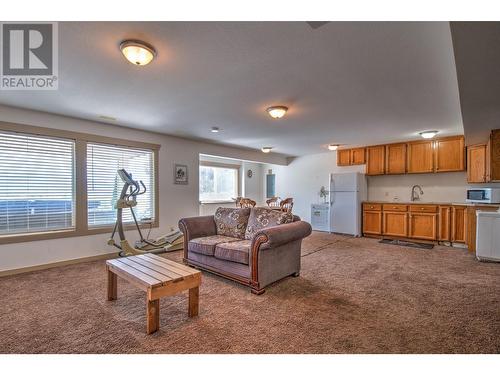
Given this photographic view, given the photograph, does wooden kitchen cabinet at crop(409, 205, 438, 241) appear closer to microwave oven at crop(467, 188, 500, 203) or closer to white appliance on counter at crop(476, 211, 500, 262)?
microwave oven at crop(467, 188, 500, 203)

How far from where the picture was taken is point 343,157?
6.80m

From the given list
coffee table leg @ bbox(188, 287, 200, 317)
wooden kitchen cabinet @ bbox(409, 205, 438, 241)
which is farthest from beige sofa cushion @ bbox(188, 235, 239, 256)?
wooden kitchen cabinet @ bbox(409, 205, 438, 241)

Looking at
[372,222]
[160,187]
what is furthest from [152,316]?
[372,222]

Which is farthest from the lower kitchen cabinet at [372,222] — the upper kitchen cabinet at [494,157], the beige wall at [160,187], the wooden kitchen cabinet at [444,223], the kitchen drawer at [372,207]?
the beige wall at [160,187]

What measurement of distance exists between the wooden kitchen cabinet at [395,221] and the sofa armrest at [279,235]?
141 inches

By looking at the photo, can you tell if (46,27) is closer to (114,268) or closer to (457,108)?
(114,268)

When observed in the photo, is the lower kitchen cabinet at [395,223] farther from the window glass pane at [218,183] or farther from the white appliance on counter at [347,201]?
the window glass pane at [218,183]

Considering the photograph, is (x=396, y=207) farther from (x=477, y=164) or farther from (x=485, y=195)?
(x=477, y=164)

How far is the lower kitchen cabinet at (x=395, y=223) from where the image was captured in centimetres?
561

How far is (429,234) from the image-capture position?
5305 millimetres
